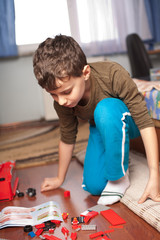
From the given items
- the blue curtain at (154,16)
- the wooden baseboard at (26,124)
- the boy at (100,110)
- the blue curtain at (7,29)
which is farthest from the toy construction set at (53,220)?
the blue curtain at (154,16)

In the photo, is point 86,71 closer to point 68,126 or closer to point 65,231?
point 68,126

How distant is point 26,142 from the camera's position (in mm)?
2305

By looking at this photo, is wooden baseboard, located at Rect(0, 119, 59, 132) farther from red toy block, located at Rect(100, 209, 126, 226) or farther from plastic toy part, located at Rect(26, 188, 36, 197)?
red toy block, located at Rect(100, 209, 126, 226)

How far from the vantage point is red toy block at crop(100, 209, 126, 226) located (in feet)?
3.00

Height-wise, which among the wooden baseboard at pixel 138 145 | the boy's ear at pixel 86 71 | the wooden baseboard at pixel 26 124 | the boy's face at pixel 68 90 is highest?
the boy's ear at pixel 86 71

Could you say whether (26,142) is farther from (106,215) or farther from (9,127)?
(106,215)

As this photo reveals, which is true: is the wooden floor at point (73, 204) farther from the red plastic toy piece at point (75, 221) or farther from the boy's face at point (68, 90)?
the boy's face at point (68, 90)

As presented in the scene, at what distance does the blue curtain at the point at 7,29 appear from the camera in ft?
A: 9.23

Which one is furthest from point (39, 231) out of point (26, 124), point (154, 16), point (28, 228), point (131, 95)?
point (154, 16)

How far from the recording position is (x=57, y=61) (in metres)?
0.91

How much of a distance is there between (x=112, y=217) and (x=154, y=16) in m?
2.76

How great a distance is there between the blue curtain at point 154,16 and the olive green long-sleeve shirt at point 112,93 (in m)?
2.32

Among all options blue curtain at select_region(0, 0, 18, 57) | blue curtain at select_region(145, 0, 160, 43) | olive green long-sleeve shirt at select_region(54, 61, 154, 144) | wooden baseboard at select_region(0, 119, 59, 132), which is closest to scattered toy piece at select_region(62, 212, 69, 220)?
olive green long-sleeve shirt at select_region(54, 61, 154, 144)

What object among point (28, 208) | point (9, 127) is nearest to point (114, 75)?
point (28, 208)
